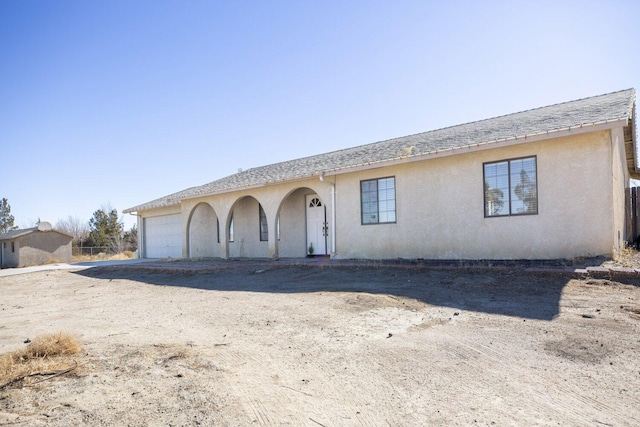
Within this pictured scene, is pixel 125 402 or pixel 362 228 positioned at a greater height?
pixel 362 228

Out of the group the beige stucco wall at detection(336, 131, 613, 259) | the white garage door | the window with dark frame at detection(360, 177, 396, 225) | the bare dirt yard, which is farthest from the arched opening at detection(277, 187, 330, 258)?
the white garage door

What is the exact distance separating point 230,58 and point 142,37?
2771mm

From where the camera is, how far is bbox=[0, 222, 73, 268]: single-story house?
21.3 m

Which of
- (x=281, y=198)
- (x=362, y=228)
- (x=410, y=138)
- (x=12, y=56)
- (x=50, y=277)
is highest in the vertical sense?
(x=12, y=56)

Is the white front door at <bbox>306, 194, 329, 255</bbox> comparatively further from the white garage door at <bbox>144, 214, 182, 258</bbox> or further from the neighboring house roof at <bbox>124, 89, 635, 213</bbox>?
the white garage door at <bbox>144, 214, 182, 258</bbox>

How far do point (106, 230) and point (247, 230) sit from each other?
2482 cm

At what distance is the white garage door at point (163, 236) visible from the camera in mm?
21078

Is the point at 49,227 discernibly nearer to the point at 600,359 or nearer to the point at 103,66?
the point at 103,66

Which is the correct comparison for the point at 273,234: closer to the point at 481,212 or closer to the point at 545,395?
the point at 481,212

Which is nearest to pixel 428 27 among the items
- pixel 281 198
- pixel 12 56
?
pixel 281 198

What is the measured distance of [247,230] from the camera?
17547 millimetres

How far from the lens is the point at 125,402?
10.1 ft

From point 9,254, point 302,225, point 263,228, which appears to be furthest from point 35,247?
point 302,225

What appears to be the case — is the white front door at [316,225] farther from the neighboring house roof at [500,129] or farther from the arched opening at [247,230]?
the arched opening at [247,230]
